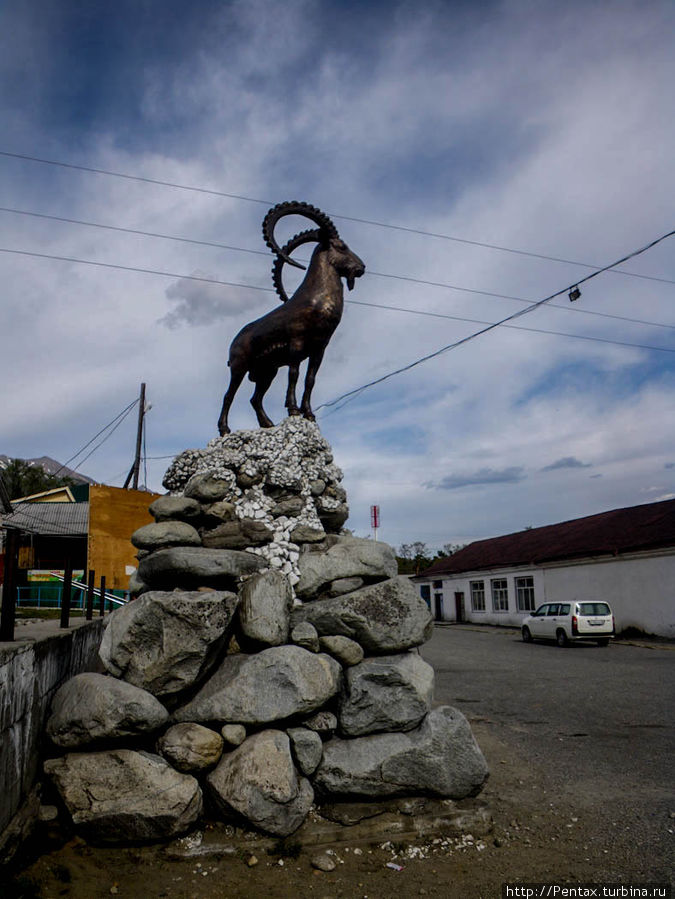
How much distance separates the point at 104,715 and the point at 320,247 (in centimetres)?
520

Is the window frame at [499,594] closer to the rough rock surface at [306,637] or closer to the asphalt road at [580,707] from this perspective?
the asphalt road at [580,707]

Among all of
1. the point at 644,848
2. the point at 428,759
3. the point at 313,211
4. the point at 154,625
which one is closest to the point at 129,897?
the point at 154,625

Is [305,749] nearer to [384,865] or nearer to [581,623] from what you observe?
[384,865]

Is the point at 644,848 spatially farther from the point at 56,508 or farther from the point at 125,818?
the point at 56,508

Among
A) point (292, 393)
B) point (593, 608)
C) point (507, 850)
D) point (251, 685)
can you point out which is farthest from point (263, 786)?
point (593, 608)

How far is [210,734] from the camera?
15.1ft

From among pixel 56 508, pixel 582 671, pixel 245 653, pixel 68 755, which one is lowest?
pixel 582 671

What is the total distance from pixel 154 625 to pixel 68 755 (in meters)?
0.99

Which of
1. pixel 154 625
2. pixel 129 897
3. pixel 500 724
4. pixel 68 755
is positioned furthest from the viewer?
pixel 500 724

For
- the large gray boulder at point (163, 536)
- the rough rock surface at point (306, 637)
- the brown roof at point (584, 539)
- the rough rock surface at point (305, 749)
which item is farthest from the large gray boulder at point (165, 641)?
the brown roof at point (584, 539)

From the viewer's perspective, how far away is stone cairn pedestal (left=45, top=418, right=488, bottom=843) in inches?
171

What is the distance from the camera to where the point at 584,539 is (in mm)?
26875

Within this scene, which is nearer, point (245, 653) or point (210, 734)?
point (210, 734)

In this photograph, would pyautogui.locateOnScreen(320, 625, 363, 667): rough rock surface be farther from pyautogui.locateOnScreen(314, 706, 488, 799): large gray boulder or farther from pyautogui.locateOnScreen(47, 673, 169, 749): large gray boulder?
pyautogui.locateOnScreen(47, 673, 169, 749): large gray boulder
